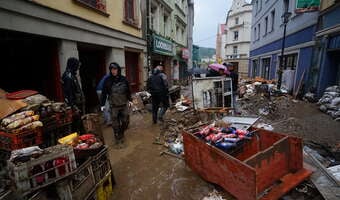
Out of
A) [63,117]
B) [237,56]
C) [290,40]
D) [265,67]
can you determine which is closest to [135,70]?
[63,117]

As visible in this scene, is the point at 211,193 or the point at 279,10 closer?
the point at 211,193

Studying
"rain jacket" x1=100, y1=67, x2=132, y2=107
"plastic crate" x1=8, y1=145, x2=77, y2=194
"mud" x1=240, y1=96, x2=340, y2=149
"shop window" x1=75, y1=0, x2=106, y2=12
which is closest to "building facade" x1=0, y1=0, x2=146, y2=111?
"shop window" x1=75, y1=0, x2=106, y2=12

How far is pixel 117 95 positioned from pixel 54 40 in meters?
2.25

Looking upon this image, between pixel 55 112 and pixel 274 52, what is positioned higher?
pixel 274 52

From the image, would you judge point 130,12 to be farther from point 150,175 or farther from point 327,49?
point 327,49

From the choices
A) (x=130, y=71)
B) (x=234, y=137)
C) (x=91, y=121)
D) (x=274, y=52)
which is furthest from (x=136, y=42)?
(x=274, y=52)

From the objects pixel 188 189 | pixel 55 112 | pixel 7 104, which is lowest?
pixel 188 189

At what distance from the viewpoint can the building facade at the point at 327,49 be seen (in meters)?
6.01

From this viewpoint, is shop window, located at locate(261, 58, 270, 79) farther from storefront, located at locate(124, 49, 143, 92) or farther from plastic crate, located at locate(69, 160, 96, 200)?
plastic crate, located at locate(69, 160, 96, 200)

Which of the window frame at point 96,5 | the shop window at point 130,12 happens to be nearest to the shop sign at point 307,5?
the shop window at point 130,12

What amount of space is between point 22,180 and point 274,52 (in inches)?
566

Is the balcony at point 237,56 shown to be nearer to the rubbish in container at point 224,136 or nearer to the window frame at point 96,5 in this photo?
the window frame at point 96,5

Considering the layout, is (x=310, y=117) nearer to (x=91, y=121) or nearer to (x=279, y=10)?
(x=91, y=121)

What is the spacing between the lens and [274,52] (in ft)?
40.0
